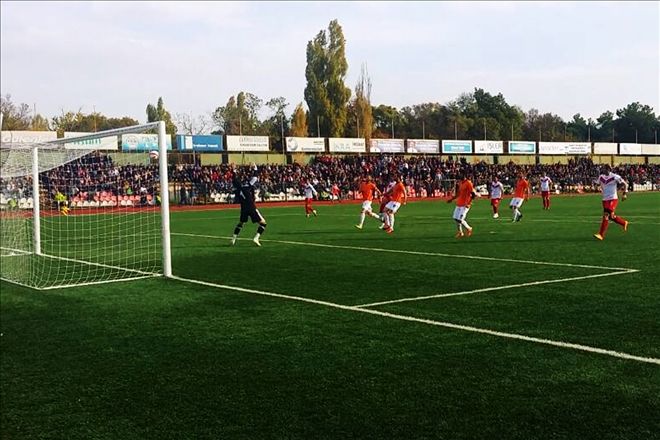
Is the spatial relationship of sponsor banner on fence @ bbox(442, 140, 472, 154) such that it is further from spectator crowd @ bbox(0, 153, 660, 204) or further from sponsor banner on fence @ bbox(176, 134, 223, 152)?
sponsor banner on fence @ bbox(176, 134, 223, 152)

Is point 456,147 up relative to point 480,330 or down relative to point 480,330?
up

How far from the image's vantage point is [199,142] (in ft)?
168

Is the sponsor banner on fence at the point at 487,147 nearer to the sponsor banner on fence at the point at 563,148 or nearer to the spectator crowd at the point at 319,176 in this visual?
the spectator crowd at the point at 319,176

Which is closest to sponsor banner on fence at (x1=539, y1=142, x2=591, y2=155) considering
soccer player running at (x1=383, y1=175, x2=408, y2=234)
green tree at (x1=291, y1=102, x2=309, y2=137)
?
green tree at (x1=291, y1=102, x2=309, y2=137)

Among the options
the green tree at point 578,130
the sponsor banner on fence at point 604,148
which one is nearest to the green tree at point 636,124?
the green tree at point 578,130

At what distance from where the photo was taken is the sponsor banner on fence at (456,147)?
213 ft

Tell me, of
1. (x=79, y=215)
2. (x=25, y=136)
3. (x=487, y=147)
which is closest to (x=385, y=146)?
(x=487, y=147)

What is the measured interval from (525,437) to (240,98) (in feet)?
301

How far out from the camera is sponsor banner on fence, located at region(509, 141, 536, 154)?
6938cm

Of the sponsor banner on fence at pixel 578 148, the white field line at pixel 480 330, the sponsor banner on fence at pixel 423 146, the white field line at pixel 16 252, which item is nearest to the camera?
the white field line at pixel 480 330

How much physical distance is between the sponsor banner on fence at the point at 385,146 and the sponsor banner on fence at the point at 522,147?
45.1ft

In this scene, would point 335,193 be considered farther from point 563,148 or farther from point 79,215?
point 563,148

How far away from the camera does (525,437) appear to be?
4.38 meters

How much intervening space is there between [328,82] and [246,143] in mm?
23723
